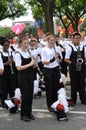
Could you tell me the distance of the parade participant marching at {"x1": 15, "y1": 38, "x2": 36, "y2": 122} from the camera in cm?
727

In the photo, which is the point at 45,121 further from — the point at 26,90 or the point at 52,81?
the point at 52,81

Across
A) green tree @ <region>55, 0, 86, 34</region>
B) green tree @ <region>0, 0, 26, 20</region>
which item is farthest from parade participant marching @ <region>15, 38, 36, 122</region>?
green tree @ <region>0, 0, 26, 20</region>

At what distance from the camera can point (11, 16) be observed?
146 ft

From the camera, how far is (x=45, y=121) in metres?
7.51

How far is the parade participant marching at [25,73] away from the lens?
7273 mm

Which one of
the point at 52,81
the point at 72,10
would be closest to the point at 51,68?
the point at 52,81

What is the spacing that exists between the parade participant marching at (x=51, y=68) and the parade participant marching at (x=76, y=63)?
61 centimetres

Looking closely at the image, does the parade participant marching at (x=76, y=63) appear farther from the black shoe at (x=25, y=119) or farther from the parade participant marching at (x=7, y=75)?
the black shoe at (x=25, y=119)

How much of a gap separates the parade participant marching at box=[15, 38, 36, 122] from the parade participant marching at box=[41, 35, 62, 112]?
26.1 inches

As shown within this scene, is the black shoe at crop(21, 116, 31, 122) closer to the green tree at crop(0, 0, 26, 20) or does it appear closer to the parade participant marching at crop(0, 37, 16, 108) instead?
the parade participant marching at crop(0, 37, 16, 108)

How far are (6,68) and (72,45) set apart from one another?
1.76 m

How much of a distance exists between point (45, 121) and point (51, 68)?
125cm

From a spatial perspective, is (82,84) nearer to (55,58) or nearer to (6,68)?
(55,58)

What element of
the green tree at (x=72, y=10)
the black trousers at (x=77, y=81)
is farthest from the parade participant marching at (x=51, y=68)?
the green tree at (x=72, y=10)
